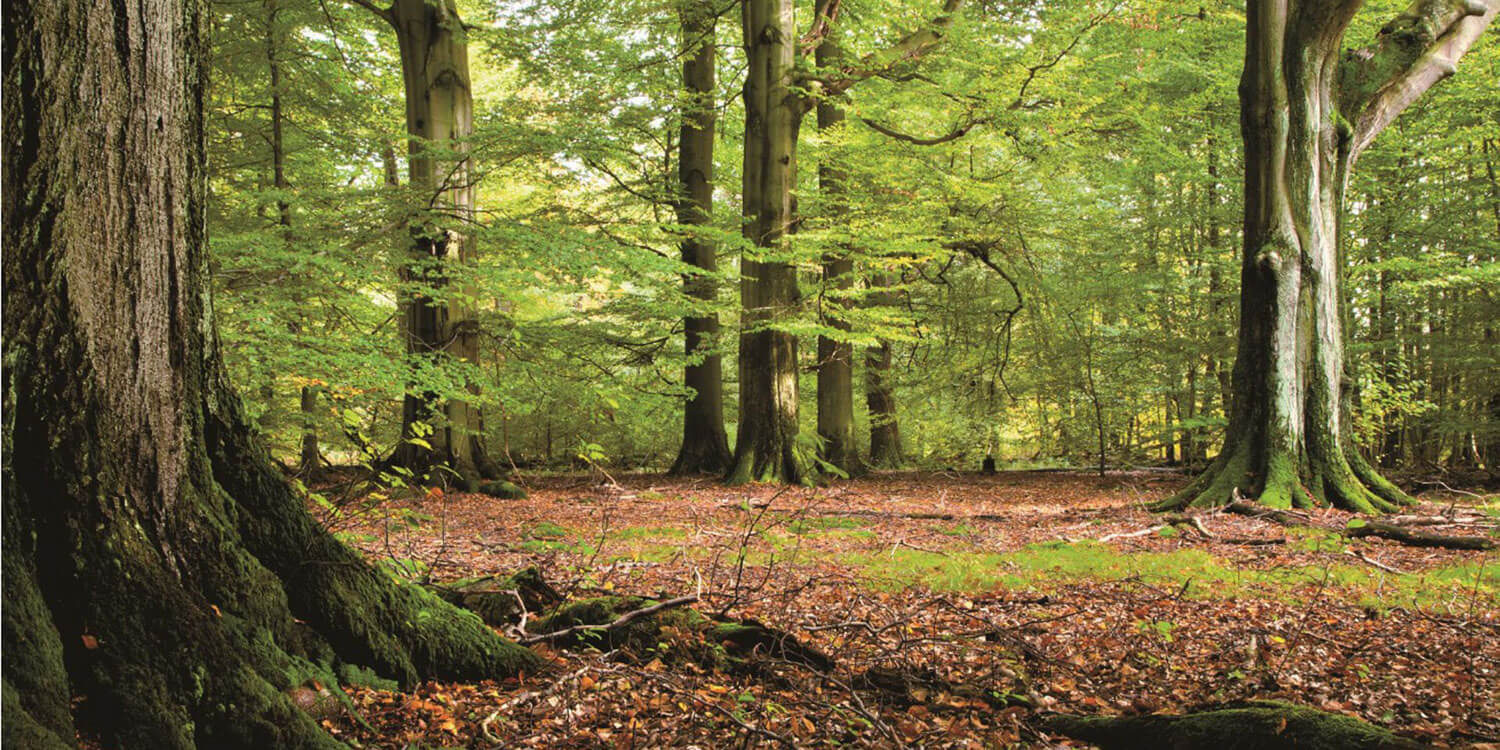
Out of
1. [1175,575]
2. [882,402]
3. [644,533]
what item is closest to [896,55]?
[882,402]

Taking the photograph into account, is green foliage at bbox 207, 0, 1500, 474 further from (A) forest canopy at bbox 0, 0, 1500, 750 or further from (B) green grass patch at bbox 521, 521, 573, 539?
(B) green grass patch at bbox 521, 521, 573, 539

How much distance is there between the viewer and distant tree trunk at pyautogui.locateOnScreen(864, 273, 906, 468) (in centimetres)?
1719

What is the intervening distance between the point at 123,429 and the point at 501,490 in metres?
9.20

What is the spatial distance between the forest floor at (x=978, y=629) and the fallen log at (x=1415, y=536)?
91 millimetres

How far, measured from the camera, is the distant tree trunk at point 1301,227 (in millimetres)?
8602

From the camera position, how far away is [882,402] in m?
17.8

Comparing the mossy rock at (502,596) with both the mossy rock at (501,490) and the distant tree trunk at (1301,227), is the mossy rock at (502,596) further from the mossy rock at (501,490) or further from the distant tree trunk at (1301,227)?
the distant tree trunk at (1301,227)

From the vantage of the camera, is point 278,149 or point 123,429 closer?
point 123,429

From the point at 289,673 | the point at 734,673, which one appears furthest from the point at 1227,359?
the point at 289,673

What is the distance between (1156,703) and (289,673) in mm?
3030

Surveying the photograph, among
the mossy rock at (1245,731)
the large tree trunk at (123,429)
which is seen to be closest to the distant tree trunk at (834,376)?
the mossy rock at (1245,731)

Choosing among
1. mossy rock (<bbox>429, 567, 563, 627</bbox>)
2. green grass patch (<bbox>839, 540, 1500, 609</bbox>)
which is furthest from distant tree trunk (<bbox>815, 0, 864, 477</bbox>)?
mossy rock (<bbox>429, 567, 563, 627</bbox>)

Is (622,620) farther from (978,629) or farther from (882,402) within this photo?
(882,402)

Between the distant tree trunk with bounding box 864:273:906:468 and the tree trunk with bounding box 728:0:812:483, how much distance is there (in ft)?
14.8
